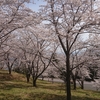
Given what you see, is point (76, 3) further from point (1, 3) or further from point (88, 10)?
point (1, 3)

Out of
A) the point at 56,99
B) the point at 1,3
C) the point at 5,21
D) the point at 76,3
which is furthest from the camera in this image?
the point at 56,99

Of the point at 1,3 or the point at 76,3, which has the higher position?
the point at 76,3

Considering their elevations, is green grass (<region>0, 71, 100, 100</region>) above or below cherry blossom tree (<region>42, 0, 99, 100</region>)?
below

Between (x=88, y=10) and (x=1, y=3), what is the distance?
557cm

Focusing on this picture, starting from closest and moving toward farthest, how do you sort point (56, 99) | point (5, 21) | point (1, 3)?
point (1, 3) → point (5, 21) → point (56, 99)

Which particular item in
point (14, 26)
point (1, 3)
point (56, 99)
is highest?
point (1, 3)

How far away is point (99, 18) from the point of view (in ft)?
33.5

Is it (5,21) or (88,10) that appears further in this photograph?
(88,10)

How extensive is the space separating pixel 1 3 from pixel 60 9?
13.8 ft

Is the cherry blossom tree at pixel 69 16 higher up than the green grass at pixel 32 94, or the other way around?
Answer: the cherry blossom tree at pixel 69 16

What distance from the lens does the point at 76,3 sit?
11.1 meters

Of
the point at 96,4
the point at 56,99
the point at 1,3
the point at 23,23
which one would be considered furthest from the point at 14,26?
the point at 56,99

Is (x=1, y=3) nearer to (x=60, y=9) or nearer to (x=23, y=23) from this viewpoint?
(x=23, y=23)

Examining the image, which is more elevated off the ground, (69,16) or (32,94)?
(69,16)
